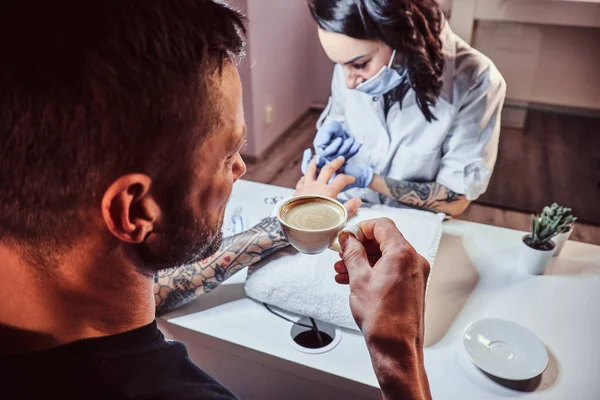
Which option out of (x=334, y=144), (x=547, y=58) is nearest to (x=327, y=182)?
(x=334, y=144)

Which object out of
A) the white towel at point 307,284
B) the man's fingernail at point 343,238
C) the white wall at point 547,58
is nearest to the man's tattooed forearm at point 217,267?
the white towel at point 307,284

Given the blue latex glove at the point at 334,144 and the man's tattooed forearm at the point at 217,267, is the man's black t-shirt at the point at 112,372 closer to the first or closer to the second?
the man's tattooed forearm at the point at 217,267

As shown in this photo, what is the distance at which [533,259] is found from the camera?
1.27m

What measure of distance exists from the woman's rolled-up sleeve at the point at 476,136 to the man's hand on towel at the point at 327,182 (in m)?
0.40

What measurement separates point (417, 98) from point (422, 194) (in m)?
0.34

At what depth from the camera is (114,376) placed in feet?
2.18

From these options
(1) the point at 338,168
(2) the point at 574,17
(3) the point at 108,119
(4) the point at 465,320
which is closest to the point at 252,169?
(1) the point at 338,168

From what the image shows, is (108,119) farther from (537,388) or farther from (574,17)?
(574,17)

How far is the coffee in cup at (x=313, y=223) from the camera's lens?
3.18ft

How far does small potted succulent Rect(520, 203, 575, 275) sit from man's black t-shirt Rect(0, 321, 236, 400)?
2.99 ft

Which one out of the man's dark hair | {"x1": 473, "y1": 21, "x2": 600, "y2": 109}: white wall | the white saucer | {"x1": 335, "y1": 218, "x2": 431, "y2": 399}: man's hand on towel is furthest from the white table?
{"x1": 473, "y1": 21, "x2": 600, "y2": 109}: white wall

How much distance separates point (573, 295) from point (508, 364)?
0.34 m

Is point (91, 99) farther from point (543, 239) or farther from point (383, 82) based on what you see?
point (383, 82)

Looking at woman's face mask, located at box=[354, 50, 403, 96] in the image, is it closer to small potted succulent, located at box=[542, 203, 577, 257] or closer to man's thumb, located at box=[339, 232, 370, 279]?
small potted succulent, located at box=[542, 203, 577, 257]
